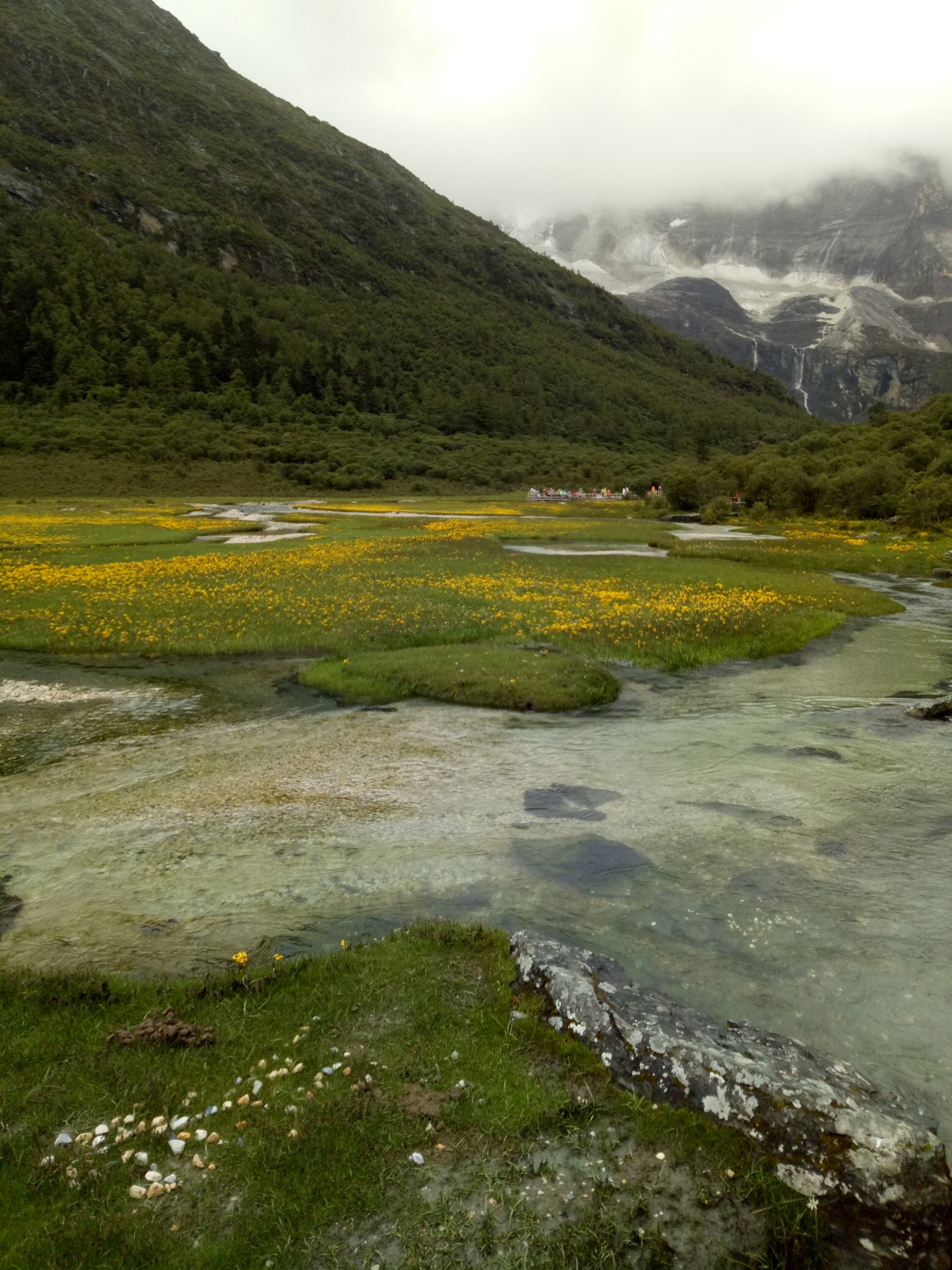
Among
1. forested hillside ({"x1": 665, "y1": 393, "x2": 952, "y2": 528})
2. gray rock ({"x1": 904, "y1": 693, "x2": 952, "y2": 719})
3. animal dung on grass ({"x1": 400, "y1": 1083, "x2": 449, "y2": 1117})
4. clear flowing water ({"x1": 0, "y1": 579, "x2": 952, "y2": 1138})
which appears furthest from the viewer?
forested hillside ({"x1": 665, "y1": 393, "x2": 952, "y2": 528})

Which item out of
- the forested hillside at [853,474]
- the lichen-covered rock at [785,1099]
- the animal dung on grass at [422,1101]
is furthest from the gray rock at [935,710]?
the forested hillside at [853,474]

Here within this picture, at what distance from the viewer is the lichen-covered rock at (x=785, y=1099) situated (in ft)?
18.3

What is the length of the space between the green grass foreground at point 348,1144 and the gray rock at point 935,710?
16461 mm

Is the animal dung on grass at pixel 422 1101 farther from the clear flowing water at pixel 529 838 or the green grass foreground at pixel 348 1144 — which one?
the clear flowing water at pixel 529 838

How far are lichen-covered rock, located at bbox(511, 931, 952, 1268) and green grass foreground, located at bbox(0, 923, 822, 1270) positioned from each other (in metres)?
0.21

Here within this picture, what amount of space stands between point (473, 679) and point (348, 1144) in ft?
53.4

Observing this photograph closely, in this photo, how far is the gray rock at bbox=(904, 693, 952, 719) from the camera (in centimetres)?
1962

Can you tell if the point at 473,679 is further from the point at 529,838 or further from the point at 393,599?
the point at 393,599

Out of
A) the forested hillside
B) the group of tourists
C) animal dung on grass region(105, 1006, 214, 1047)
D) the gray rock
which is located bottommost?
animal dung on grass region(105, 1006, 214, 1047)

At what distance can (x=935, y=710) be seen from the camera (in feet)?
64.5

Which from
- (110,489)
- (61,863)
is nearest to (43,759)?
(61,863)

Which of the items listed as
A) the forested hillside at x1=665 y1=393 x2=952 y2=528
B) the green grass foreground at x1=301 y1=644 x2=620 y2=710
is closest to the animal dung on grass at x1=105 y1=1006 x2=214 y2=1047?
the green grass foreground at x1=301 y1=644 x2=620 y2=710

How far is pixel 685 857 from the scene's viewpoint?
482 inches

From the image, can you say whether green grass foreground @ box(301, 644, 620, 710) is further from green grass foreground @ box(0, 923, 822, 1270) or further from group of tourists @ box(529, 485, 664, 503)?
group of tourists @ box(529, 485, 664, 503)
